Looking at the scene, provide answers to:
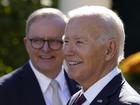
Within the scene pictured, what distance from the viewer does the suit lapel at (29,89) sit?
5652mm

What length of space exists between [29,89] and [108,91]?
1242 millimetres

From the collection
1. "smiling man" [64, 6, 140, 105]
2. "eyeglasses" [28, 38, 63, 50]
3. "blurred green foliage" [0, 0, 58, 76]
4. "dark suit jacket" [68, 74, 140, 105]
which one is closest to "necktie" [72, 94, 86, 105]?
"smiling man" [64, 6, 140, 105]

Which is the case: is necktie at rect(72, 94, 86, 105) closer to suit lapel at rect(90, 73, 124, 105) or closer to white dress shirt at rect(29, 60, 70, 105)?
suit lapel at rect(90, 73, 124, 105)

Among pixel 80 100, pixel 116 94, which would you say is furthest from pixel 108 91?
pixel 80 100

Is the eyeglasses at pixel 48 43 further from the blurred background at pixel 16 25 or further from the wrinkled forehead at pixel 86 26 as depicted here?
the blurred background at pixel 16 25

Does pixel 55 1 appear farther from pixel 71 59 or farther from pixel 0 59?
pixel 71 59

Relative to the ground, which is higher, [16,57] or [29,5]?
[29,5]

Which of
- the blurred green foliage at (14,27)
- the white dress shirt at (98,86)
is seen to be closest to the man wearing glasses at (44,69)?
the white dress shirt at (98,86)

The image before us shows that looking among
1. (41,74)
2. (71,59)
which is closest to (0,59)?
(41,74)

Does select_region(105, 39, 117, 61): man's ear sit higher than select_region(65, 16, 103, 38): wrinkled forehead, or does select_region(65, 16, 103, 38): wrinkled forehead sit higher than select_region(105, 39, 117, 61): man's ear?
select_region(65, 16, 103, 38): wrinkled forehead

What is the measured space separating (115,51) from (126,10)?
34.5ft

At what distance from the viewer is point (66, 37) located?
4750 millimetres

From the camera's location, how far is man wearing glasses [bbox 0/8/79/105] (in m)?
5.72

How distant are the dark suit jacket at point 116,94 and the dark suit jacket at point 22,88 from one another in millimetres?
1070
